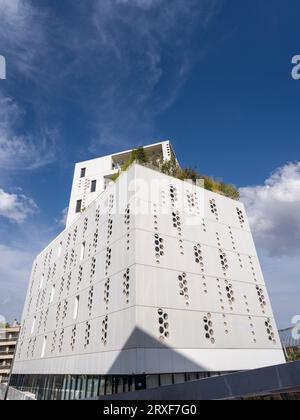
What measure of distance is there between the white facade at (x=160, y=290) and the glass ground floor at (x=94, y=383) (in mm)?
300

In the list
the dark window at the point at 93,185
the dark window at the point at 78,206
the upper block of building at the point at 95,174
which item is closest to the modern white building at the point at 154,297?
the dark window at the point at 78,206

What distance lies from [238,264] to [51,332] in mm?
13105

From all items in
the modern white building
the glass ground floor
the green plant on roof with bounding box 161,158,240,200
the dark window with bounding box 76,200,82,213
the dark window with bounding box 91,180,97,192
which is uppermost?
the dark window with bounding box 91,180,97,192

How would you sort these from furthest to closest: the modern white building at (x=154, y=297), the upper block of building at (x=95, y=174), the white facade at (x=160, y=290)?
the upper block of building at (x=95, y=174), the white facade at (x=160, y=290), the modern white building at (x=154, y=297)

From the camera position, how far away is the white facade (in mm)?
10328

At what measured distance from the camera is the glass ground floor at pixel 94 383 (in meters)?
9.35

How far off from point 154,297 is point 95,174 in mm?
16977

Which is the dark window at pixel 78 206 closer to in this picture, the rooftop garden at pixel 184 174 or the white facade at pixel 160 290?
the white facade at pixel 160 290

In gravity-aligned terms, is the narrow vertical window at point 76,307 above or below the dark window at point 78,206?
below

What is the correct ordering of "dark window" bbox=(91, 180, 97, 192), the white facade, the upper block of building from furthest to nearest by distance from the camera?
"dark window" bbox=(91, 180, 97, 192)
the upper block of building
the white facade

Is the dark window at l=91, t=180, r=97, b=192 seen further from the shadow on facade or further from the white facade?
the shadow on facade

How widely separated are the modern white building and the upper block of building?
5.29m

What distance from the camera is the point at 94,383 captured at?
11.4m

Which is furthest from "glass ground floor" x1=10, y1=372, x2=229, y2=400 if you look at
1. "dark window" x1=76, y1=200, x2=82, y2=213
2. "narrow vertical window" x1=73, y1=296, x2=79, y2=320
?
"dark window" x1=76, y1=200, x2=82, y2=213
